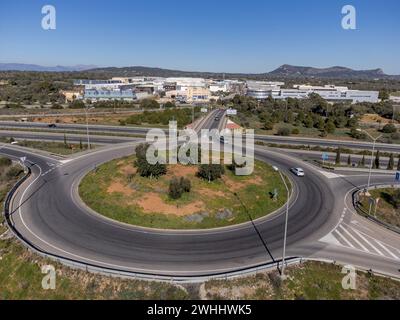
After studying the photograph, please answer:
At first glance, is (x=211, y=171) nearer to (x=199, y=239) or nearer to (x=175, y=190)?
(x=175, y=190)

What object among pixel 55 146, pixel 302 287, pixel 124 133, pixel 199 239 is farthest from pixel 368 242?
pixel 124 133

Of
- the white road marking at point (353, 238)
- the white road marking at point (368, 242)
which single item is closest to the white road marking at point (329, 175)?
the white road marking at point (353, 238)

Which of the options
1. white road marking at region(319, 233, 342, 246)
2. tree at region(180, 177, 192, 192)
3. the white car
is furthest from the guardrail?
tree at region(180, 177, 192, 192)

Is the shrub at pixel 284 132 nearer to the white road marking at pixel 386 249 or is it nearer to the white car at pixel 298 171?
the white car at pixel 298 171

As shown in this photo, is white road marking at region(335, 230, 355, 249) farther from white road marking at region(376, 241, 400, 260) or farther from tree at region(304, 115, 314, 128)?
tree at region(304, 115, 314, 128)

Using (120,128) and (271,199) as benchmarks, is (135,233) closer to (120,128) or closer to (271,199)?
(271,199)
